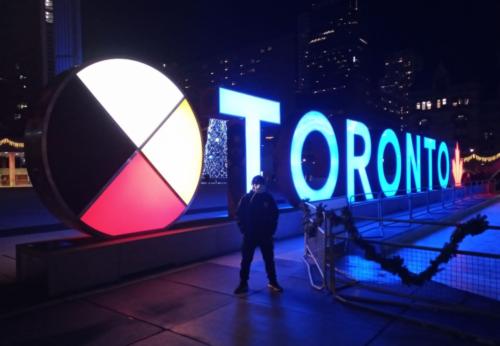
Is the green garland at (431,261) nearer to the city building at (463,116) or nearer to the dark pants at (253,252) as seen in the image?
the dark pants at (253,252)

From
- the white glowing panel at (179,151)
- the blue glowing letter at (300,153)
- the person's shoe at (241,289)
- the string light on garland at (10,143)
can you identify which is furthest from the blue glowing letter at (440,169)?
the string light on garland at (10,143)

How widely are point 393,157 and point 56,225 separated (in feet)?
47.9

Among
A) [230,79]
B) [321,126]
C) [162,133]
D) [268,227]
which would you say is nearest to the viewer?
[268,227]

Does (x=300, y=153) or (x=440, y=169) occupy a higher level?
(x=300, y=153)

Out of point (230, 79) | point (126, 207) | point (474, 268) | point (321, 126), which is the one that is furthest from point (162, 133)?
point (230, 79)

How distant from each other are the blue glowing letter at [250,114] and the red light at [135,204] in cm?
240

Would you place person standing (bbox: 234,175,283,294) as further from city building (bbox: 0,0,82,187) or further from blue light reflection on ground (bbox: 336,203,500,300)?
city building (bbox: 0,0,82,187)

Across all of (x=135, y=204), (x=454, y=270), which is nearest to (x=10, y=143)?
(x=135, y=204)

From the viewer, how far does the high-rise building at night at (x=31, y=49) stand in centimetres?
1881

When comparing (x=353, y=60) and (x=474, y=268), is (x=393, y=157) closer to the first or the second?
(x=474, y=268)

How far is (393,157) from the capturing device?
17531mm

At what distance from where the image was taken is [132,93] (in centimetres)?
741

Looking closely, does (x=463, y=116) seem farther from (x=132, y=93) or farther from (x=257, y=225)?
(x=257, y=225)

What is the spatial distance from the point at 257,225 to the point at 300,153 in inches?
217
